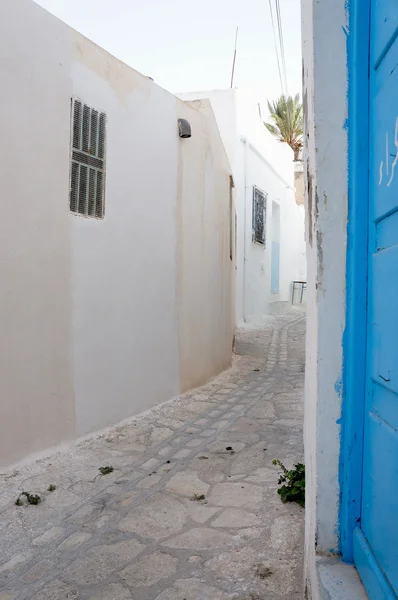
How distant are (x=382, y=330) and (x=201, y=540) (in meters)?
1.93

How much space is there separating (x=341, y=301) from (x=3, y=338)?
2662 millimetres

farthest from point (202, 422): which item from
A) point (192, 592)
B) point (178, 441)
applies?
point (192, 592)

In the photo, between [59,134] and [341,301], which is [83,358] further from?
[341,301]

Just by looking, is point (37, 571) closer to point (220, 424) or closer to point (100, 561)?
point (100, 561)

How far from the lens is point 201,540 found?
2891mm

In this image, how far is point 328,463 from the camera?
1.76 meters

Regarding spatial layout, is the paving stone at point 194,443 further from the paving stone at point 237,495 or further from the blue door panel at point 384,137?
the blue door panel at point 384,137

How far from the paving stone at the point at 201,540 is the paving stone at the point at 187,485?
1.77ft

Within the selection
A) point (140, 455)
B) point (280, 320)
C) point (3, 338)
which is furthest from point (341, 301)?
point (280, 320)

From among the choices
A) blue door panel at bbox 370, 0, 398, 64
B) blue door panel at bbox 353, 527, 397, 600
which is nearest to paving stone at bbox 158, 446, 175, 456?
blue door panel at bbox 353, 527, 397, 600

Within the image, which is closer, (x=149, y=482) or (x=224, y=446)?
(x=149, y=482)

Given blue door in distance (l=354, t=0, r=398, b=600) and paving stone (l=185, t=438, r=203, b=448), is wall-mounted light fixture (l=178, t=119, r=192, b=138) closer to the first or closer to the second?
paving stone (l=185, t=438, r=203, b=448)

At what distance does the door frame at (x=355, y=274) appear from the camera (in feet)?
5.46

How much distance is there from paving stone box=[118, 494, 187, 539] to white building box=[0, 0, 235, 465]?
108 cm
